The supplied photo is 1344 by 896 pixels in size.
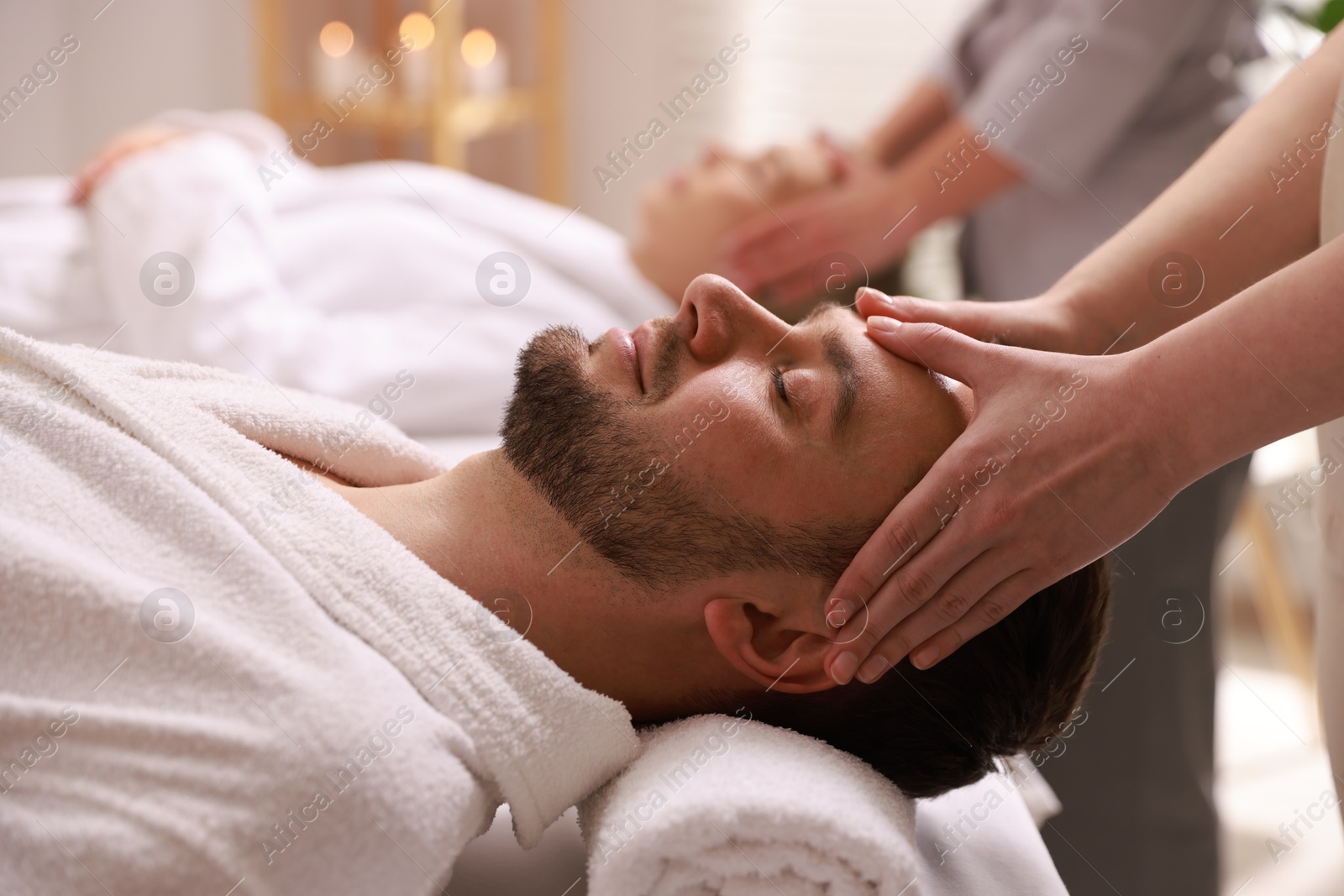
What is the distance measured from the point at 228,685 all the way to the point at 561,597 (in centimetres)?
28

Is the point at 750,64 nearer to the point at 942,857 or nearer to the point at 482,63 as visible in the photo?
the point at 482,63

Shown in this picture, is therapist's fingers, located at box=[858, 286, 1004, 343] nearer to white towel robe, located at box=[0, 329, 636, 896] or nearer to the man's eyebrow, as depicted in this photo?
the man's eyebrow

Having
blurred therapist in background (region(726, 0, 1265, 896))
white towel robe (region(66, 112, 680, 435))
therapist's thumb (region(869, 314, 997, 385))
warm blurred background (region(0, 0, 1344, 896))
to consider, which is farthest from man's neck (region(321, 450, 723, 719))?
warm blurred background (region(0, 0, 1344, 896))

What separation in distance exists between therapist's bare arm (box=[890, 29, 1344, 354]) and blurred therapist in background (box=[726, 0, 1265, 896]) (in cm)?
53

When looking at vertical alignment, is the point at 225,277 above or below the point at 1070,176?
below

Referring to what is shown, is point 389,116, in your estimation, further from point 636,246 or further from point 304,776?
point 304,776

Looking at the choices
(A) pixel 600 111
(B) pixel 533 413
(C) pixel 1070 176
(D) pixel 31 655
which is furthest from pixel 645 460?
(A) pixel 600 111

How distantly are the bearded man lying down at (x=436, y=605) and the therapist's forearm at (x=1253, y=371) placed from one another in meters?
0.20

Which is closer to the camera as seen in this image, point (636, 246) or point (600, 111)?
point (636, 246)

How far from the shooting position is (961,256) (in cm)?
213

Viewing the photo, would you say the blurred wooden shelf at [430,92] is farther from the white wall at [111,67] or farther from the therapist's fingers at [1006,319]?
the therapist's fingers at [1006,319]

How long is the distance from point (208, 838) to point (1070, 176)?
1.67m

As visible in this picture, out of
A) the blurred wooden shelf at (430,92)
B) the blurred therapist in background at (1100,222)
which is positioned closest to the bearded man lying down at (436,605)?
the blurred therapist in background at (1100,222)

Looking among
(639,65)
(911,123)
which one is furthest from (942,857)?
(639,65)
